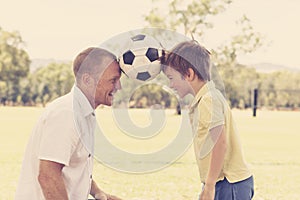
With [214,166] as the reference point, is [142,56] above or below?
above

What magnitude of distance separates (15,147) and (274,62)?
27.1 meters

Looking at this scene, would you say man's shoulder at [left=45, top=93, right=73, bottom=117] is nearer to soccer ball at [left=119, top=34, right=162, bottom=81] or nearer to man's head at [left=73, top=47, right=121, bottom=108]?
man's head at [left=73, top=47, right=121, bottom=108]

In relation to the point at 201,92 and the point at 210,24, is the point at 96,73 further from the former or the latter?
the point at 210,24

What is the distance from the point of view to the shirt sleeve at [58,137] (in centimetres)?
177

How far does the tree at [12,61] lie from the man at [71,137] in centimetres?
3135

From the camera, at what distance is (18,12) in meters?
34.6

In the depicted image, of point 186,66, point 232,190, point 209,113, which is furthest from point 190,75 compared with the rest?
point 232,190

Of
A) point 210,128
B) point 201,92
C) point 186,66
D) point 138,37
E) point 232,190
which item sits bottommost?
point 232,190

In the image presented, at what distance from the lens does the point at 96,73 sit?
6.23 ft

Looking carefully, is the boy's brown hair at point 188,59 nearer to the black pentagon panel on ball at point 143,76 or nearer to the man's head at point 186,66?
the man's head at point 186,66

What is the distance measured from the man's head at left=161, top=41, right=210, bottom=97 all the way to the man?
31cm

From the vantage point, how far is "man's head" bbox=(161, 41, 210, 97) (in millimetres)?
2229

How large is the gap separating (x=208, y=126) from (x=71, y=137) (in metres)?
0.61

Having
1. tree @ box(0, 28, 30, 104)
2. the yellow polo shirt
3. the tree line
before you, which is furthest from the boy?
tree @ box(0, 28, 30, 104)
